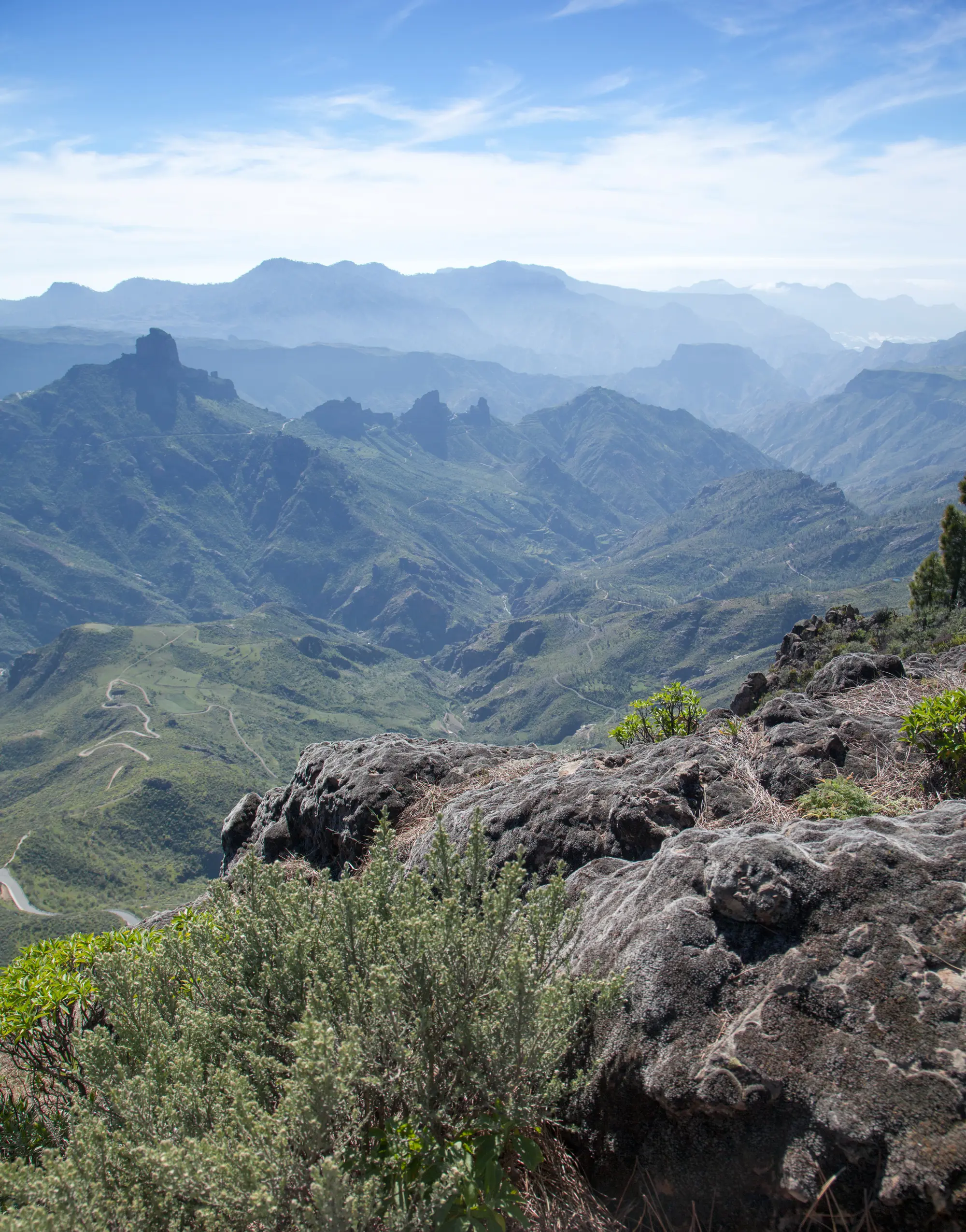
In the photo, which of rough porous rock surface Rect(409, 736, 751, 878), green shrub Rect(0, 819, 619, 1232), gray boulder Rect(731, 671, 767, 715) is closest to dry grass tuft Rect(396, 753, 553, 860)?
rough porous rock surface Rect(409, 736, 751, 878)

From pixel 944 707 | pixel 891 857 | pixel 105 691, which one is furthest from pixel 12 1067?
pixel 105 691

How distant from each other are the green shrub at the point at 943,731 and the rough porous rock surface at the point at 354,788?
574cm

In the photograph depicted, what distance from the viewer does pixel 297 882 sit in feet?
15.7

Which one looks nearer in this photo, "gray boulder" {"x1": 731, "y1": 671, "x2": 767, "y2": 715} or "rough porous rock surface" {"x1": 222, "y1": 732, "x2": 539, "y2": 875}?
"rough porous rock surface" {"x1": 222, "y1": 732, "x2": 539, "y2": 875}

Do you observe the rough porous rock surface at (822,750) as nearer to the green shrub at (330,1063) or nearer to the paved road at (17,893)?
the green shrub at (330,1063)

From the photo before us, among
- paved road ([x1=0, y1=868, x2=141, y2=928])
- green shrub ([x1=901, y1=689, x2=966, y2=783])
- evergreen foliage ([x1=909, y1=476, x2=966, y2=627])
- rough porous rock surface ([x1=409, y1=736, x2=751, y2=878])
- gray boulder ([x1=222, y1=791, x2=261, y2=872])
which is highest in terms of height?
green shrub ([x1=901, y1=689, x2=966, y2=783])

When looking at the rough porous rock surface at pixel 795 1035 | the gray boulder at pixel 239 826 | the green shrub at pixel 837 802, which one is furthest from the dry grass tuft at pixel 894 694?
the gray boulder at pixel 239 826

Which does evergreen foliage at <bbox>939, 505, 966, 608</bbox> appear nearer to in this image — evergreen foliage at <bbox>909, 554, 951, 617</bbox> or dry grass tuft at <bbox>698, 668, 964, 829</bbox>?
evergreen foliage at <bbox>909, 554, 951, 617</bbox>

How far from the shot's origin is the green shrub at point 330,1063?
3066 mm

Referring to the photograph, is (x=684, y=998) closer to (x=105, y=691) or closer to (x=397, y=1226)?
(x=397, y=1226)

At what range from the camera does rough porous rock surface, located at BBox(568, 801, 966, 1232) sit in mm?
3176

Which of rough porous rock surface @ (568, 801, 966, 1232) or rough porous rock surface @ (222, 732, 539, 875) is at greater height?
rough porous rock surface @ (568, 801, 966, 1232)

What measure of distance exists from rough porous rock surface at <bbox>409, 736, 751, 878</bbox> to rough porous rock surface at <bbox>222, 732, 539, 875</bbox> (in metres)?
1.54

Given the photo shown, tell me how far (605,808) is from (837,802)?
208 cm
